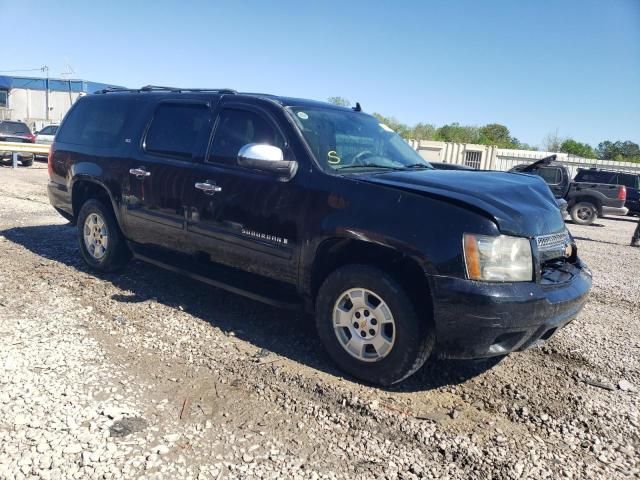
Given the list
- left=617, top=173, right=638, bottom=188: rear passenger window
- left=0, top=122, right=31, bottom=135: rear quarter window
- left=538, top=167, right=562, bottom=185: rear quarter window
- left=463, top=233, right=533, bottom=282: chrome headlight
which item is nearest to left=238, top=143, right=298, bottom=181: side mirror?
left=463, top=233, right=533, bottom=282: chrome headlight

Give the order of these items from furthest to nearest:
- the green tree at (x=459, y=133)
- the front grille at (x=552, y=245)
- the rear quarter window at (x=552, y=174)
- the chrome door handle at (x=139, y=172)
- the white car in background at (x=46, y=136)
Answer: the green tree at (x=459, y=133)
the white car in background at (x=46, y=136)
the rear quarter window at (x=552, y=174)
the chrome door handle at (x=139, y=172)
the front grille at (x=552, y=245)

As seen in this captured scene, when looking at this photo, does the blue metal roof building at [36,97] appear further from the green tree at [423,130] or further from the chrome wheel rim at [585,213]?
the chrome wheel rim at [585,213]

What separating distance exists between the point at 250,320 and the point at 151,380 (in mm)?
1361

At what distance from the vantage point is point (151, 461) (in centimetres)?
273

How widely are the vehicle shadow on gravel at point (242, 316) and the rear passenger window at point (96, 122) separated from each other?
148 cm

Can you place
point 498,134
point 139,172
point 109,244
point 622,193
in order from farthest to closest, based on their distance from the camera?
point 498,134 → point 622,193 → point 109,244 → point 139,172

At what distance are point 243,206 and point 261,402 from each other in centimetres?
162

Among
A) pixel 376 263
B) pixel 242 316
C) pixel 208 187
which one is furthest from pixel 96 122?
pixel 376 263

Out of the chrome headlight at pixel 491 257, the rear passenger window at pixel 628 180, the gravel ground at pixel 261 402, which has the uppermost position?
the rear passenger window at pixel 628 180

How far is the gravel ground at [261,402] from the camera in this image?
280 cm

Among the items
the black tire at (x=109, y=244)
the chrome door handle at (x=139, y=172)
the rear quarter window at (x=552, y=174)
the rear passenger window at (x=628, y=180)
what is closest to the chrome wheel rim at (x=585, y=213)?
the rear passenger window at (x=628, y=180)

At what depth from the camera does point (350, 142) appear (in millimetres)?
4477

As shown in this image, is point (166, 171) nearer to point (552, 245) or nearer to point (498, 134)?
point (552, 245)

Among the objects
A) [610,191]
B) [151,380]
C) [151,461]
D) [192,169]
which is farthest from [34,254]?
[610,191]
